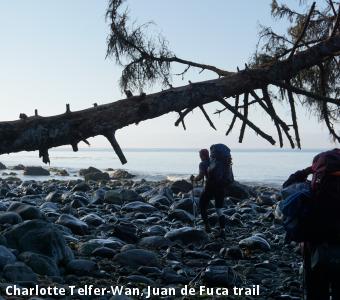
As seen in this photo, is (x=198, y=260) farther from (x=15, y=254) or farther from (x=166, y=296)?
(x=15, y=254)

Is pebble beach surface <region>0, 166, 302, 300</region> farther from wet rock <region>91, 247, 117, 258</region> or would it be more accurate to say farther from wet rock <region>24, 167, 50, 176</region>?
wet rock <region>24, 167, 50, 176</region>

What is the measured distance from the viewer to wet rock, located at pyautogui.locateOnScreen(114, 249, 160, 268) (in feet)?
19.7

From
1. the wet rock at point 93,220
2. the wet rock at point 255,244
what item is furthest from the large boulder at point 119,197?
the wet rock at point 255,244

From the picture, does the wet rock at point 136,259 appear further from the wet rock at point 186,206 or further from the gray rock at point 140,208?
the wet rock at point 186,206

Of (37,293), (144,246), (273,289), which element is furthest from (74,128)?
(144,246)

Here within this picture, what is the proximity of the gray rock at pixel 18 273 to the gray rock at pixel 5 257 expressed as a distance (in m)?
0.18

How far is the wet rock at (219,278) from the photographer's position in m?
5.40

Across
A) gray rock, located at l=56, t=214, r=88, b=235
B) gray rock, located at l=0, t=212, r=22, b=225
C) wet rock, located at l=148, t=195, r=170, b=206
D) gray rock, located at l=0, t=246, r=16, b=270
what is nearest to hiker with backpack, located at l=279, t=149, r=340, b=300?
gray rock, located at l=0, t=246, r=16, b=270

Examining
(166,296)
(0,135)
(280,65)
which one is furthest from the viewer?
(280,65)

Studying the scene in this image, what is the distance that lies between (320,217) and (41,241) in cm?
334

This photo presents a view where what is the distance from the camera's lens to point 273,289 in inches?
221

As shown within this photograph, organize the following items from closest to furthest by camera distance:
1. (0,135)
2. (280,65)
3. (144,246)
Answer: (0,135) < (280,65) < (144,246)

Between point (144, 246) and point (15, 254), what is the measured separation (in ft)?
7.63

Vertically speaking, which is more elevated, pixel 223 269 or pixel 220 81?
pixel 220 81
